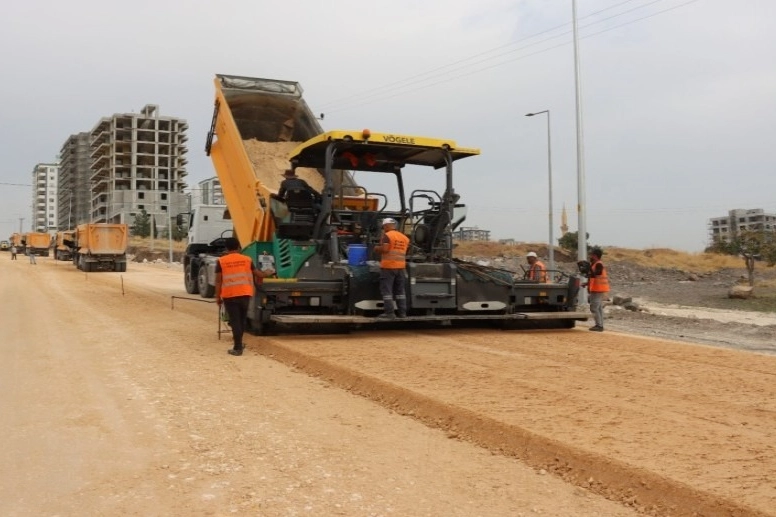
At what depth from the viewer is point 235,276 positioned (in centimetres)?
909

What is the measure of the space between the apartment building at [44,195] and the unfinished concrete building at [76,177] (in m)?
26.6

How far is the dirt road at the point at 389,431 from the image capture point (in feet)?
12.3

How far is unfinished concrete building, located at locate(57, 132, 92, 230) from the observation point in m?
136

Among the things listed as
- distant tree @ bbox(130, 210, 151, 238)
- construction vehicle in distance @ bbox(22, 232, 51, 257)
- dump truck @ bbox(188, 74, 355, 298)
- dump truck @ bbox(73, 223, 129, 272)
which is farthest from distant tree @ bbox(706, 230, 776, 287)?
distant tree @ bbox(130, 210, 151, 238)

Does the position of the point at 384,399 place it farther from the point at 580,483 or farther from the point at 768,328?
the point at 768,328

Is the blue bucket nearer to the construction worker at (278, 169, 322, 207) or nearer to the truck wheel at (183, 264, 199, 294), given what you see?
the construction worker at (278, 169, 322, 207)

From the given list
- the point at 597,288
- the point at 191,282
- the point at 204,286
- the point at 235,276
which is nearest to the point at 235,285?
the point at 235,276

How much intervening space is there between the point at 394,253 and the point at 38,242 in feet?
195

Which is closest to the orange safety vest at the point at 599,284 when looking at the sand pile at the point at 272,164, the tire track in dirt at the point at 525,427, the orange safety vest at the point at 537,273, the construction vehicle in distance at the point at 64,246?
the orange safety vest at the point at 537,273

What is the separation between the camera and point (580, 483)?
402 centimetres

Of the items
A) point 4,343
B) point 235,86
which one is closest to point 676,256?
point 235,86

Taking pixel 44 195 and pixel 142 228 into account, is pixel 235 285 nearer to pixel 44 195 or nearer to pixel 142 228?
pixel 142 228

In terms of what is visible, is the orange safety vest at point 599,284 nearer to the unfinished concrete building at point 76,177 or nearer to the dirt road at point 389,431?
the dirt road at point 389,431

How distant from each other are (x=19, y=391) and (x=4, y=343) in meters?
3.90
